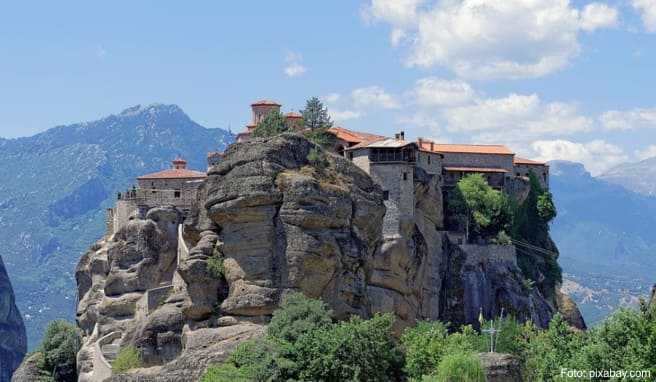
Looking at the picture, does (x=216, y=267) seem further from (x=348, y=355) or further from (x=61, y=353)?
(x=61, y=353)

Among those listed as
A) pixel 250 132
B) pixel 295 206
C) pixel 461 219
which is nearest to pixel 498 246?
pixel 461 219

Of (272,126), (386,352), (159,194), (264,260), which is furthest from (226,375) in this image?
(159,194)

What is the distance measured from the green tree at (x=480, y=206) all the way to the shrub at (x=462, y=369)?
4094cm

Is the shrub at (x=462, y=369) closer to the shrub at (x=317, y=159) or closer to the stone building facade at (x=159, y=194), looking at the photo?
the shrub at (x=317, y=159)

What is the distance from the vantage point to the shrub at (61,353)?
88.7 metres

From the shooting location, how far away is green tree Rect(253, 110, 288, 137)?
3420 inches

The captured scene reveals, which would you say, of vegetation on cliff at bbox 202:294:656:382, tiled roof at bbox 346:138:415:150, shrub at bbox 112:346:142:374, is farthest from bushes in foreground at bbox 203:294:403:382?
tiled roof at bbox 346:138:415:150

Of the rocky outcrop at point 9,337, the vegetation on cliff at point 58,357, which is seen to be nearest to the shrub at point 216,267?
the vegetation on cliff at point 58,357

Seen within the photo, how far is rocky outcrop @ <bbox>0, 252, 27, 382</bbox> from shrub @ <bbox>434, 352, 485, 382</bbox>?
12142cm

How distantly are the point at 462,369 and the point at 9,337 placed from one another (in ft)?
420

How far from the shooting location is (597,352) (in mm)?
52125

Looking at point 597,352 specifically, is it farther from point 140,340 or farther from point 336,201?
point 140,340

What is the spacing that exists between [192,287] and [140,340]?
430cm

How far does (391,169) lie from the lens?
82.4 metres
